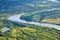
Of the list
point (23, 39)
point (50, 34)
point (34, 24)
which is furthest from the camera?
point (34, 24)

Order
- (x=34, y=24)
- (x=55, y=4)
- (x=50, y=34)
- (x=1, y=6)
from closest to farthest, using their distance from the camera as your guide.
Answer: (x=50, y=34)
(x=34, y=24)
(x=1, y=6)
(x=55, y=4)

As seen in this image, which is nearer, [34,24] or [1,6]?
[34,24]

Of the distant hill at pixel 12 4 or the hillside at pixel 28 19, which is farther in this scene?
the distant hill at pixel 12 4

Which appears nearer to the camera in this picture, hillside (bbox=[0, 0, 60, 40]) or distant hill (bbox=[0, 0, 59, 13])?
hillside (bbox=[0, 0, 60, 40])

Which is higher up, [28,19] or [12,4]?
[12,4]

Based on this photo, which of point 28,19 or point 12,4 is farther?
point 12,4

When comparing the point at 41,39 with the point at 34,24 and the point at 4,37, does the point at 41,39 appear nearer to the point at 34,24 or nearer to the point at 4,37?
the point at 4,37

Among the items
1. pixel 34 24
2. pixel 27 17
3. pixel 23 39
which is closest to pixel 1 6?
pixel 27 17

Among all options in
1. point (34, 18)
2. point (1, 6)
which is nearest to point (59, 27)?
point (34, 18)

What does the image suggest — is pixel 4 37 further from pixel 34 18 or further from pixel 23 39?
pixel 34 18
